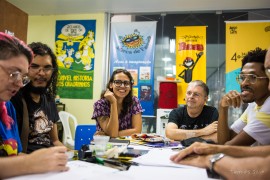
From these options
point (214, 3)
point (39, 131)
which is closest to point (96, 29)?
point (214, 3)

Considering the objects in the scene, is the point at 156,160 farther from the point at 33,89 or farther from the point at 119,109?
the point at 119,109

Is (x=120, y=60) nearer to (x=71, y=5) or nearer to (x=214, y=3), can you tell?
(x=71, y=5)

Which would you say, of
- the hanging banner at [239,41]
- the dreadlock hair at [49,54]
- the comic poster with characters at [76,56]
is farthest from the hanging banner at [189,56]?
the dreadlock hair at [49,54]

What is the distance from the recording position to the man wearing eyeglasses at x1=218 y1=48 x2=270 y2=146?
1518mm

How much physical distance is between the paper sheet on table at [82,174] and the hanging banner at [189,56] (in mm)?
3729

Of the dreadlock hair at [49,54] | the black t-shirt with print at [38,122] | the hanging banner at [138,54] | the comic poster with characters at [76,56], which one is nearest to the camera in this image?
the black t-shirt with print at [38,122]

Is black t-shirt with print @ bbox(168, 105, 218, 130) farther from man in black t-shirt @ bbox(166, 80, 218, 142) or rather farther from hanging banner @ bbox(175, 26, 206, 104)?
hanging banner @ bbox(175, 26, 206, 104)

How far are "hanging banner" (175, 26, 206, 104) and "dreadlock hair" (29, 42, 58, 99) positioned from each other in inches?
115

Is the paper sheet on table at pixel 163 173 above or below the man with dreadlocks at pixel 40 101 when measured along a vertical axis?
below

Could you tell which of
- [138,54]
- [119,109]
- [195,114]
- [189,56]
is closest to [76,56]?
[138,54]

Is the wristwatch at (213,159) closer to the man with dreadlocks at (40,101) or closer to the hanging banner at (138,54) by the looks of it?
the man with dreadlocks at (40,101)

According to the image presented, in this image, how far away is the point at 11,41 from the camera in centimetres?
116

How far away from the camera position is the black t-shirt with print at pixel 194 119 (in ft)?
8.67

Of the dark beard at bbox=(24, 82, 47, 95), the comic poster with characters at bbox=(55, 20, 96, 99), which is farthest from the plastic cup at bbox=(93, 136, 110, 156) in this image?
the comic poster with characters at bbox=(55, 20, 96, 99)
